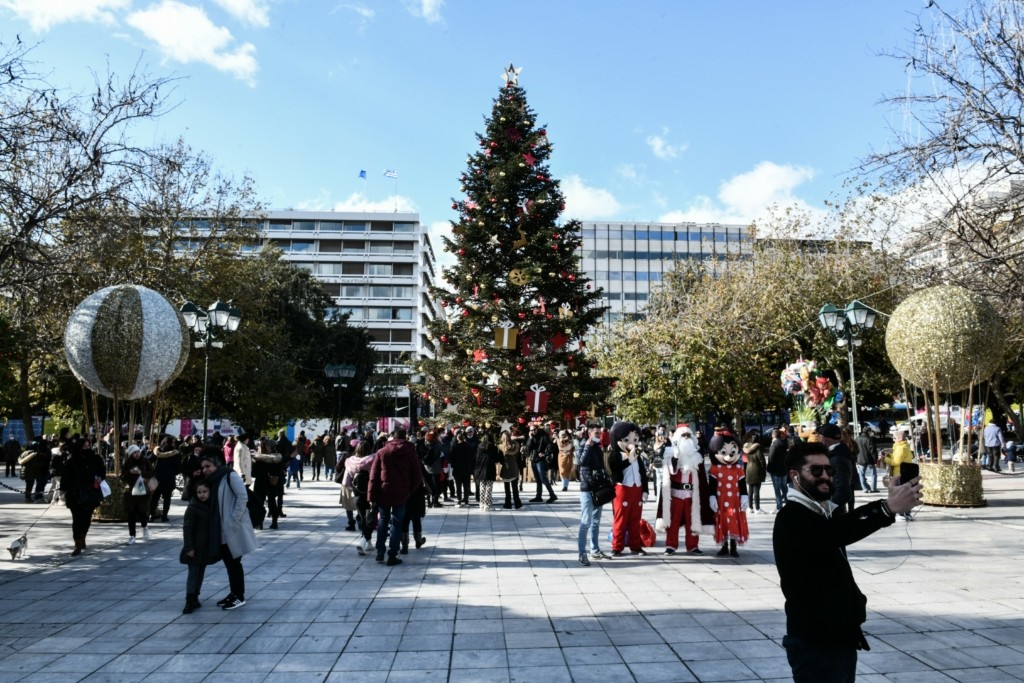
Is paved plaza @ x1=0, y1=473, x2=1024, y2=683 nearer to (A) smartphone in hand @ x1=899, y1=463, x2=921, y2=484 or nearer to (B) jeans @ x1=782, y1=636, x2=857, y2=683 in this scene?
(B) jeans @ x1=782, y1=636, x2=857, y2=683

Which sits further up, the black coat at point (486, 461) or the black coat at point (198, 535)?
the black coat at point (486, 461)

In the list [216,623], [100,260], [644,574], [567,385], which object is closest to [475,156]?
[567,385]

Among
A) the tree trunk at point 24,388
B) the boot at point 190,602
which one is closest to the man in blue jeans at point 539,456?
the boot at point 190,602

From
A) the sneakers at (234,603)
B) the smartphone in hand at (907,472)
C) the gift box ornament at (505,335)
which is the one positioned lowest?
the sneakers at (234,603)

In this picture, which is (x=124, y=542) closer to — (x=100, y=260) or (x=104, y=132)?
(x=100, y=260)

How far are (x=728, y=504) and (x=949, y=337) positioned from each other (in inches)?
251

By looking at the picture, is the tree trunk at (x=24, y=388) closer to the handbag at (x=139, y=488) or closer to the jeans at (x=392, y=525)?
the handbag at (x=139, y=488)

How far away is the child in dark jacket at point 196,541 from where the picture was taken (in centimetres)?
723

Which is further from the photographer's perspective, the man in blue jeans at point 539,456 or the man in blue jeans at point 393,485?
the man in blue jeans at point 539,456

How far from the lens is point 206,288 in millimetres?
24938

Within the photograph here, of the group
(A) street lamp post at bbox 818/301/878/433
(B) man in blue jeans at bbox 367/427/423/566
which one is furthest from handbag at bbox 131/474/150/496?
(A) street lamp post at bbox 818/301/878/433

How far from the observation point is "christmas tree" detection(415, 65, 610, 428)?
23.3 metres

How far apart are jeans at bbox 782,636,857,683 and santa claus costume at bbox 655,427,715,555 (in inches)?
275

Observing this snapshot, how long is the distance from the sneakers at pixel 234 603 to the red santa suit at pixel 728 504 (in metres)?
5.98
